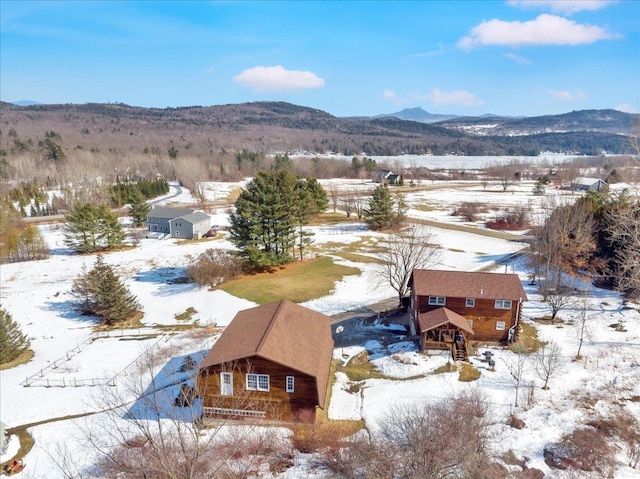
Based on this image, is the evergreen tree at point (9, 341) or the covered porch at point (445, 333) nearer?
the covered porch at point (445, 333)

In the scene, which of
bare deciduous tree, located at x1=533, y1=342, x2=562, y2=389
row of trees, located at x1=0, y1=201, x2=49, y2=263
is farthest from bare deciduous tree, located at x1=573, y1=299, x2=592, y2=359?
row of trees, located at x1=0, y1=201, x2=49, y2=263

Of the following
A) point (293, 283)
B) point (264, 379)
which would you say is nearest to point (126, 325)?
point (293, 283)

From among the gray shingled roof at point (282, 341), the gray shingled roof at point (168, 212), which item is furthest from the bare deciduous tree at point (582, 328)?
the gray shingled roof at point (168, 212)

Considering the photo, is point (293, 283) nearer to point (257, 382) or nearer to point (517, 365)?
point (257, 382)

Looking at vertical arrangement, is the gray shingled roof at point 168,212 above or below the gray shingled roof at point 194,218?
above

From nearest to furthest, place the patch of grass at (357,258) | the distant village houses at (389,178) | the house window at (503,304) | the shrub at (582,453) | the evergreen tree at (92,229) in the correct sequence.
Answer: the shrub at (582,453)
the house window at (503,304)
the patch of grass at (357,258)
the evergreen tree at (92,229)
the distant village houses at (389,178)

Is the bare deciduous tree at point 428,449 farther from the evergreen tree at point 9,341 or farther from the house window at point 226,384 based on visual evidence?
the evergreen tree at point 9,341

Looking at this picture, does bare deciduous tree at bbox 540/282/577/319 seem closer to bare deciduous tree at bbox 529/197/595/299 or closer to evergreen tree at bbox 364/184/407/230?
bare deciduous tree at bbox 529/197/595/299

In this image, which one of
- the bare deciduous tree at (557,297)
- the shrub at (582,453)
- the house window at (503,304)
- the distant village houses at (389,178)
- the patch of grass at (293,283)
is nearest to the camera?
the shrub at (582,453)
